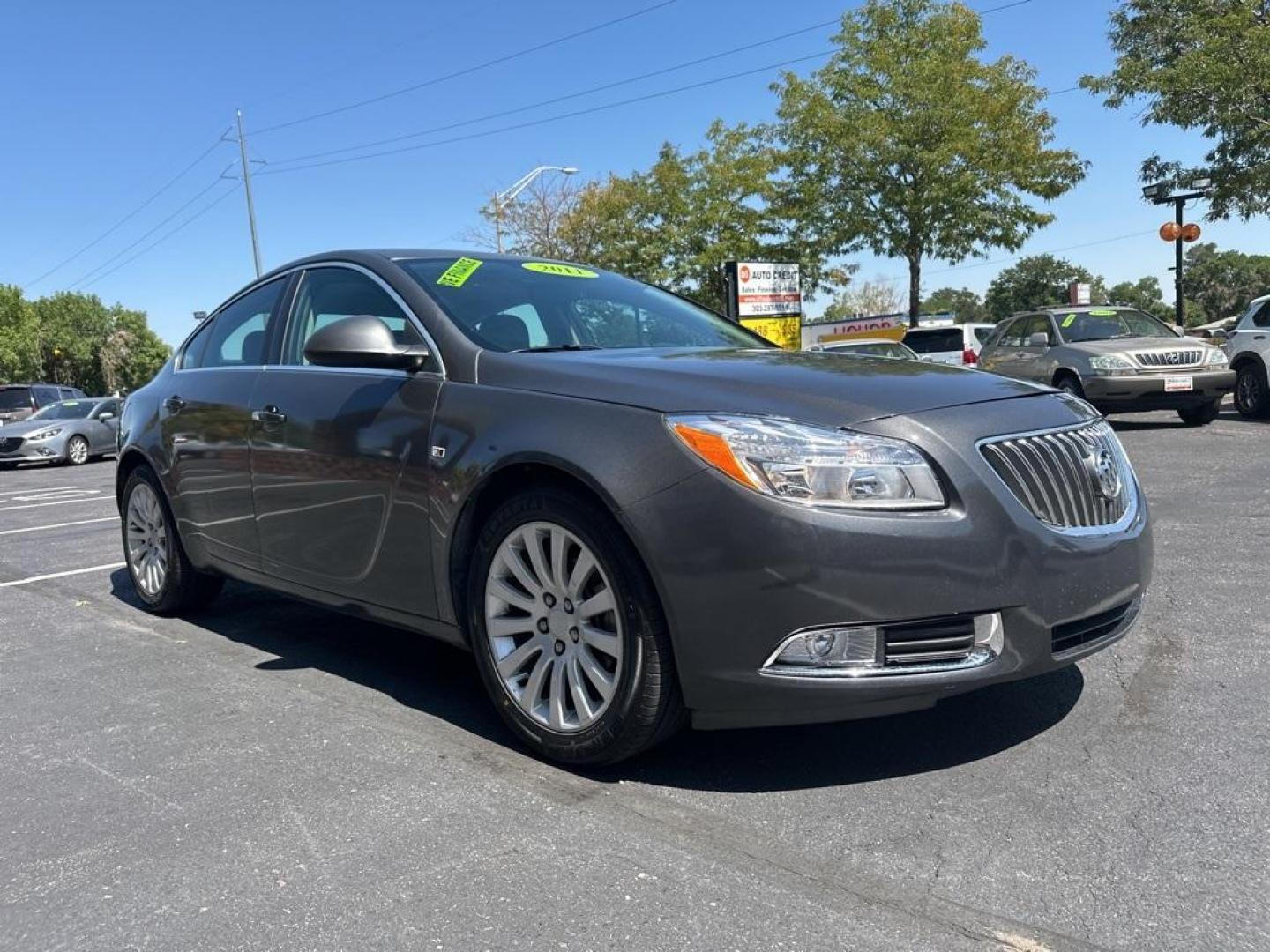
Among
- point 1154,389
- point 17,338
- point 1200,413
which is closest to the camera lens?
point 1154,389

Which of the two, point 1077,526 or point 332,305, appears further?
point 332,305

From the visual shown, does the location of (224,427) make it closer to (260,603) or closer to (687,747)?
(260,603)

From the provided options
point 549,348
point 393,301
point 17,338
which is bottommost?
point 549,348

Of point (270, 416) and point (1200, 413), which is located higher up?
point (270, 416)

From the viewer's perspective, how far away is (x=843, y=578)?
101 inches

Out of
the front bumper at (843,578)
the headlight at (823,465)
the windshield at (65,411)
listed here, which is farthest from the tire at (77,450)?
the headlight at (823,465)

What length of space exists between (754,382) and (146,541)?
369cm

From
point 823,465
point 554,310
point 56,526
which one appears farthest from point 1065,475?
point 56,526

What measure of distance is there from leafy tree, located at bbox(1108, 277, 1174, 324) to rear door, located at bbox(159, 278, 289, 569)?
3284 inches

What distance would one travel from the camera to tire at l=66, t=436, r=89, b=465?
2019cm

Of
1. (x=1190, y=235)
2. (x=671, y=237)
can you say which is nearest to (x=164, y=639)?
(x=1190, y=235)

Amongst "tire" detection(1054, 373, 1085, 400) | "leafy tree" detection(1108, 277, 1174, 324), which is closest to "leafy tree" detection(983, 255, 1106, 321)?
"leafy tree" detection(1108, 277, 1174, 324)

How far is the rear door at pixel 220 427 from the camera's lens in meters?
4.37

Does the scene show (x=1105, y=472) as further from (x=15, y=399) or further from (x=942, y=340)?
(x=15, y=399)
